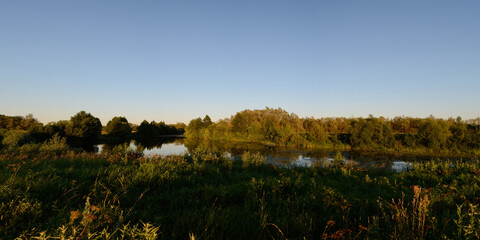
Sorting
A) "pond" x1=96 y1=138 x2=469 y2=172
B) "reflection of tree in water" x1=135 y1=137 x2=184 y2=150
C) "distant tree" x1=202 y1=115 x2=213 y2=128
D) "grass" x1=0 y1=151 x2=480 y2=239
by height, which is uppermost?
"distant tree" x1=202 y1=115 x2=213 y2=128

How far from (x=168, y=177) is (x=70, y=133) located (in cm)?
4851

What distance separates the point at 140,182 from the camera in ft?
16.1

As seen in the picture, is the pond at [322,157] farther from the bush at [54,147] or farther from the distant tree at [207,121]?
the distant tree at [207,121]

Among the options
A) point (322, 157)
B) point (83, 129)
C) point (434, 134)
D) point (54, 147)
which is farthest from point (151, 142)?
A: point (434, 134)

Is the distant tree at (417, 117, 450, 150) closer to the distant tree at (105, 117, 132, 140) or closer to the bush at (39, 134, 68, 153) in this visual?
the bush at (39, 134, 68, 153)

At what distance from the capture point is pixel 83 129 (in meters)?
42.3

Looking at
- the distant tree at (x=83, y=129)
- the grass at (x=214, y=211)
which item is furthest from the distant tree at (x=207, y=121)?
the grass at (x=214, y=211)

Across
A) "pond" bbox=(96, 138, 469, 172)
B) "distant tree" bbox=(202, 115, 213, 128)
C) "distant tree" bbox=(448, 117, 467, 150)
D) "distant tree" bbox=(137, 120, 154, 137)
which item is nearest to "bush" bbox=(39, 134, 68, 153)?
"pond" bbox=(96, 138, 469, 172)

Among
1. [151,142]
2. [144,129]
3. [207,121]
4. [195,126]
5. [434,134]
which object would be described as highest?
[207,121]

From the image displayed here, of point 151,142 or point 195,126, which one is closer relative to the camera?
point 151,142

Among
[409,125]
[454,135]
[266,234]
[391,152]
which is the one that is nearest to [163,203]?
[266,234]

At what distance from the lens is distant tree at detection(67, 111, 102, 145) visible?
40.3 metres

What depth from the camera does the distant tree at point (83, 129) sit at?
4034 centimetres

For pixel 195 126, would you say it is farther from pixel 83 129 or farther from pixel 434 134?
pixel 434 134
